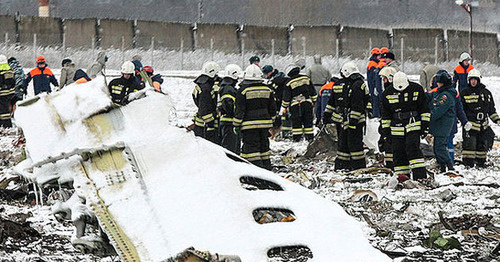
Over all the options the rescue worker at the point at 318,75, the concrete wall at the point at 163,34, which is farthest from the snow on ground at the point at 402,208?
the concrete wall at the point at 163,34

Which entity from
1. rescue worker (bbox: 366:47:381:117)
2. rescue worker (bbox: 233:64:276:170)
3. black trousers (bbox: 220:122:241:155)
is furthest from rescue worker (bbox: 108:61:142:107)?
rescue worker (bbox: 366:47:381:117)

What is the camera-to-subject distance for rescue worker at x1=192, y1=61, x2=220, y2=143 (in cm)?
1310

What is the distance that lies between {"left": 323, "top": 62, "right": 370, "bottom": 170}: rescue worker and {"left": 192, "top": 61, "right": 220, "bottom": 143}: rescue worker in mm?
1786

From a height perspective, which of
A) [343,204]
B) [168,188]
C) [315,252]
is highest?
[168,188]

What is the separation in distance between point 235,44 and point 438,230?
86.4ft

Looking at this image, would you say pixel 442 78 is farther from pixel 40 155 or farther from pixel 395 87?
pixel 40 155

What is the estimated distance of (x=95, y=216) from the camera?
502 cm

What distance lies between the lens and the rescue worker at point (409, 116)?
10617mm

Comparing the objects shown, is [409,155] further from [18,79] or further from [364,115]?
[18,79]

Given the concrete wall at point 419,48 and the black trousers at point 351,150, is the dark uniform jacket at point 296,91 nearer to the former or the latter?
the black trousers at point 351,150

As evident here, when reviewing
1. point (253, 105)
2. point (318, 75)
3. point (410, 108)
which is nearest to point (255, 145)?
point (253, 105)

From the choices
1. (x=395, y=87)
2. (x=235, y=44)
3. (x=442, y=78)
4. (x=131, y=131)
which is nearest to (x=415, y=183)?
(x=395, y=87)

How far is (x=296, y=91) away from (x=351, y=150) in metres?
3.43

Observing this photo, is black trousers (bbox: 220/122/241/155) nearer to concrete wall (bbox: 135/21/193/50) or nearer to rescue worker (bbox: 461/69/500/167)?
rescue worker (bbox: 461/69/500/167)
